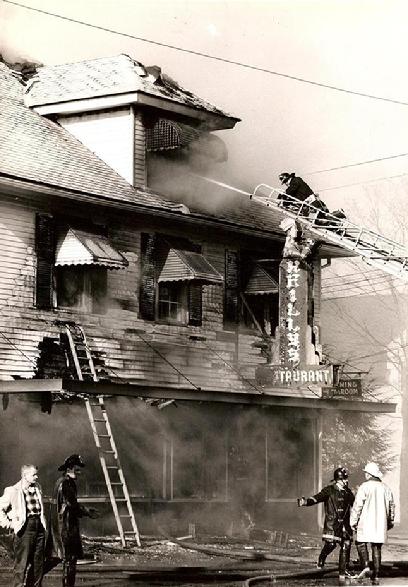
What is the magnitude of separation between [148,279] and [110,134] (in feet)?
11.2

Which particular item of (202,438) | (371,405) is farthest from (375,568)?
(371,405)

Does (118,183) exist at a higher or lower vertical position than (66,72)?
lower

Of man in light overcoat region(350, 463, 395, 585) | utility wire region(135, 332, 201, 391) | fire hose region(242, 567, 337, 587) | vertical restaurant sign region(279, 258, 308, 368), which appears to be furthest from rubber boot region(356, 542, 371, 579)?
vertical restaurant sign region(279, 258, 308, 368)

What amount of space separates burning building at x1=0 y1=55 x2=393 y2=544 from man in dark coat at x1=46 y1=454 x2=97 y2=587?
5604 millimetres

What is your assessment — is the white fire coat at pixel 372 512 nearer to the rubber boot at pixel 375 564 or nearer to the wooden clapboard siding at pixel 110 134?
the rubber boot at pixel 375 564

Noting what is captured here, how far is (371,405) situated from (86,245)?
367 inches

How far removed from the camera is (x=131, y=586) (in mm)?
17812

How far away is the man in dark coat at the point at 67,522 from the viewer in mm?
16641

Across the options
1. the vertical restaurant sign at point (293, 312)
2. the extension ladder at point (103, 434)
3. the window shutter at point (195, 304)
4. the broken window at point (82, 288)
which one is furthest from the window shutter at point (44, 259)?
the vertical restaurant sign at point (293, 312)

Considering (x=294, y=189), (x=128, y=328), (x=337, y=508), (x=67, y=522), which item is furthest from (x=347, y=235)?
(x=67, y=522)

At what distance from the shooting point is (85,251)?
80.4ft

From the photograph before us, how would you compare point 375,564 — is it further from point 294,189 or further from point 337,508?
point 294,189

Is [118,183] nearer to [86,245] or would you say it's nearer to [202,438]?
[86,245]

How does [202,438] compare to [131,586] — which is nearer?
[131,586]
